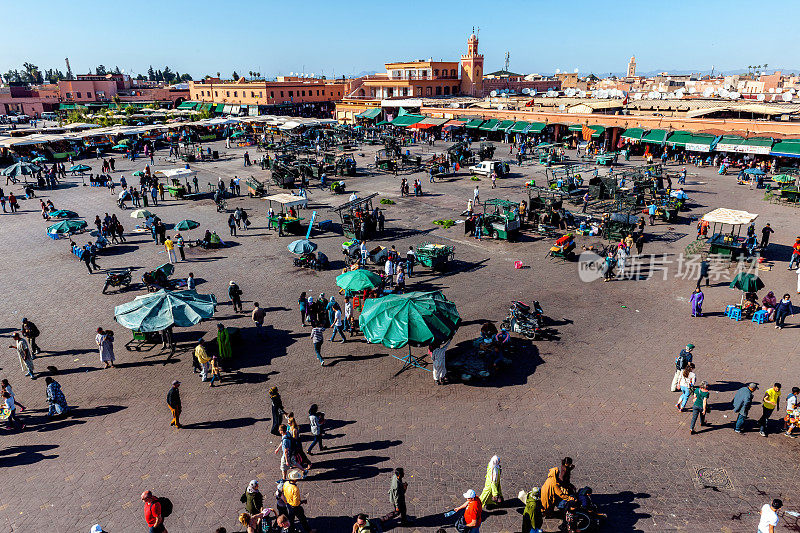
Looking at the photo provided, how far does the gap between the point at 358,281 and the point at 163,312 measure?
5.86m

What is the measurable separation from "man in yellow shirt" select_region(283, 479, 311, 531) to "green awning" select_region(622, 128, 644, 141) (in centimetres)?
4478

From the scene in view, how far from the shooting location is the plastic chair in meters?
15.1

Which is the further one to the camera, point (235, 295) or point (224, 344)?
point (235, 295)

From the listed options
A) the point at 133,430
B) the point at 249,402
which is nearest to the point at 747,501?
the point at 249,402

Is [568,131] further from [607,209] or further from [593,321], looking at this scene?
[593,321]

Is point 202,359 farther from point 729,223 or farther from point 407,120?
point 407,120

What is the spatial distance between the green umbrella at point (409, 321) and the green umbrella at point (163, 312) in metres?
4.82

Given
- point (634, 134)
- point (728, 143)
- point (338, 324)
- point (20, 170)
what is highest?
point (634, 134)

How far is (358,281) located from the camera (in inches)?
618

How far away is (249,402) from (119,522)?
12.5ft

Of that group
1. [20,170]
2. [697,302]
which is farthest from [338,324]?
[20,170]

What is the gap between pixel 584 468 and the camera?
9.61 metres

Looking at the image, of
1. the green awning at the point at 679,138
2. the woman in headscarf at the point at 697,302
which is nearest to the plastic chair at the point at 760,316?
the woman in headscarf at the point at 697,302

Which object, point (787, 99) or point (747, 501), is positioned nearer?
point (747, 501)
